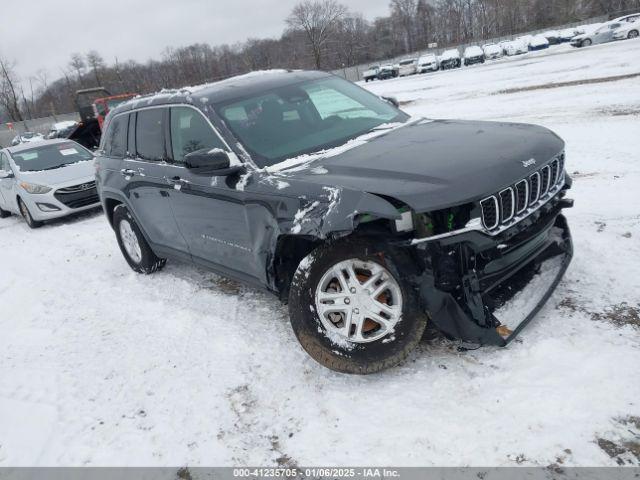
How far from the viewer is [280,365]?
11.0 feet

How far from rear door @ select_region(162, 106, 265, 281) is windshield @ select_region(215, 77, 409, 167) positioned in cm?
24

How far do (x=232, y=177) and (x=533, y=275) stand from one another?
220 cm

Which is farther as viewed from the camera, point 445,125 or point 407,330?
point 445,125

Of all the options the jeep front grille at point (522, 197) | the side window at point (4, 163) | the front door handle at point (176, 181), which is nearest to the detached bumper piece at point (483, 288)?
the jeep front grille at point (522, 197)

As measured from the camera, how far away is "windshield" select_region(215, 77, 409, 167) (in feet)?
11.6

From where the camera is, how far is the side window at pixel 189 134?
12.1 ft

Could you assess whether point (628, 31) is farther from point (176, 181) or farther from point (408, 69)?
point (176, 181)

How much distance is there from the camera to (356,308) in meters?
2.94

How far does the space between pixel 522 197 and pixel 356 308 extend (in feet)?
3.98

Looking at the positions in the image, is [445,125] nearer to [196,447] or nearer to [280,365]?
[280,365]

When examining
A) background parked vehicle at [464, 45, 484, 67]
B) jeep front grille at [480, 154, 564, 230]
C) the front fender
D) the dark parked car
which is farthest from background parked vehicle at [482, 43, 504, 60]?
the front fender

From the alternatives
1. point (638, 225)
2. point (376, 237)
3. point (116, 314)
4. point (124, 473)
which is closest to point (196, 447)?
point (124, 473)

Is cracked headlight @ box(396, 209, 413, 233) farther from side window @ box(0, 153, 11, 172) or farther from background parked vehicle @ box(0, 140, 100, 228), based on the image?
side window @ box(0, 153, 11, 172)

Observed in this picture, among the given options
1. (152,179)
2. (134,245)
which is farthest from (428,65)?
(152,179)
